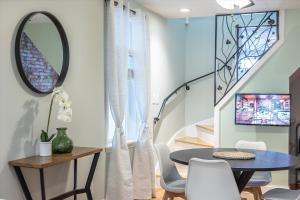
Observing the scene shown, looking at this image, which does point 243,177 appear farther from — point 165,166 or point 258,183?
point 165,166

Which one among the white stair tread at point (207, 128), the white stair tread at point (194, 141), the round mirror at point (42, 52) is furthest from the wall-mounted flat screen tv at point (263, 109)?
the round mirror at point (42, 52)

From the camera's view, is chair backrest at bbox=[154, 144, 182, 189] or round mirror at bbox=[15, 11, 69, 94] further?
chair backrest at bbox=[154, 144, 182, 189]

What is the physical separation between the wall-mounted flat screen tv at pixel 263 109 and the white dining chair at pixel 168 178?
1.77 m

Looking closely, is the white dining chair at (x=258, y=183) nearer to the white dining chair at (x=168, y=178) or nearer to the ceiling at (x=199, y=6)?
the white dining chair at (x=168, y=178)

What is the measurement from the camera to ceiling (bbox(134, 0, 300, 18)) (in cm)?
496

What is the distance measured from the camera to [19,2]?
10.3 feet

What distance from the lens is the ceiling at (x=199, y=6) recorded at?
4.96 metres

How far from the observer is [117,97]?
14.3ft

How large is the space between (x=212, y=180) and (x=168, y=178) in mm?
1111

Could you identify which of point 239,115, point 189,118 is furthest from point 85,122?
Result: point 189,118

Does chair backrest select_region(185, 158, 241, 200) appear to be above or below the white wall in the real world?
below

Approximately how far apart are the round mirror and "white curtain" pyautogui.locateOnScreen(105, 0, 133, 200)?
73cm

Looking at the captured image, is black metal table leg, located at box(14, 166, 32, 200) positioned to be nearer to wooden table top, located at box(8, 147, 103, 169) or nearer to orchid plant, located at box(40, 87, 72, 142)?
wooden table top, located at box(8, 147, 103, 169)

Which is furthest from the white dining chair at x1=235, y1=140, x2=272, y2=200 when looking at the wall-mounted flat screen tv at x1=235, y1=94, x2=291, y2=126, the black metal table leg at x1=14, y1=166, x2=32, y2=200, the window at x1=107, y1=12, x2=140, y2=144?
the black metal table leg at x1=14, y1=166, x2=32, y2=200
